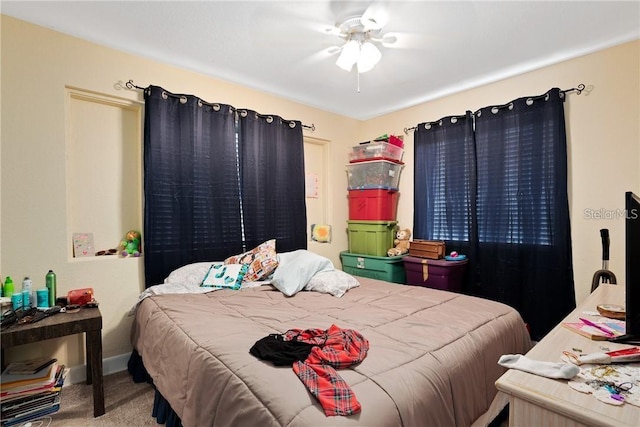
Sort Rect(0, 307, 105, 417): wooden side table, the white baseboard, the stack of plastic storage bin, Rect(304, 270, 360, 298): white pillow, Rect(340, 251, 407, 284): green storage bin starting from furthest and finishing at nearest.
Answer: the stack of plastic storage bin
Rect(340, 251, 407, 284): green storage bin
Rect(304, 270, 360, 298): white pillow
the white baseboard
Rect(0, 307, 105, 417): wooden side table

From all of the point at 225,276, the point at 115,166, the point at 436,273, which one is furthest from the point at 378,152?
the point at 115,166

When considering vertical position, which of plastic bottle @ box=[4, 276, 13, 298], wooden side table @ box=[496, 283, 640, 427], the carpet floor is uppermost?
plastic bottle @ box=[4, 276, 13, 298]

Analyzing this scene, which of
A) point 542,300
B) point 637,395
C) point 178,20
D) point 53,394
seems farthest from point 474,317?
point 178,20

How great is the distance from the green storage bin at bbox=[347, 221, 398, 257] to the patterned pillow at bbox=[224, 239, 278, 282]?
128cm

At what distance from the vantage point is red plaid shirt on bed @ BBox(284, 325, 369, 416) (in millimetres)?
988

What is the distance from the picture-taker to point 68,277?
224 cm

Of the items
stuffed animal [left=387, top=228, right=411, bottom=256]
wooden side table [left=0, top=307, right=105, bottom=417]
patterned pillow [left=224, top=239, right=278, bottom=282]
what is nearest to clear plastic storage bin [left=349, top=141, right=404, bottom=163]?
stuffed animal [left=387, top=228, right=411, bottom=256]

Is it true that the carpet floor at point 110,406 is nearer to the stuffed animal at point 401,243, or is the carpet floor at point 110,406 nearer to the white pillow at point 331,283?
the white pillow at point 331,283

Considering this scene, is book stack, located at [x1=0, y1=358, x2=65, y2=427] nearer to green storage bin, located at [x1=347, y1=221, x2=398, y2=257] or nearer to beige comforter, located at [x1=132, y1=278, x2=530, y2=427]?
beige comforter, located at [x1=132, y1=278, x2=530, y2=427]

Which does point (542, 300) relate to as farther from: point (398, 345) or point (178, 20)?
point (178, 20)

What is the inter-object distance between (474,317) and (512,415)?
97 centimetres

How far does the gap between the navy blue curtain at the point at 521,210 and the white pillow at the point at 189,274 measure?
254cm

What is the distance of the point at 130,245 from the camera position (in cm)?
256

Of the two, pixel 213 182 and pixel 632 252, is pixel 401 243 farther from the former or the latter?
pixel 632 252
